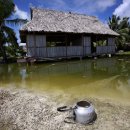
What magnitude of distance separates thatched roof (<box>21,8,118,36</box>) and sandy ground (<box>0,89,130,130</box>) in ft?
33.7

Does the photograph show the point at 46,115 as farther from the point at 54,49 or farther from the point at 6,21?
the point at 6,21

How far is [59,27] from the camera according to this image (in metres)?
17.3

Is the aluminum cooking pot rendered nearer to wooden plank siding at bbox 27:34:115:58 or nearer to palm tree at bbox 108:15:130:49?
wooden plank siding at bbox 27:34:115:58

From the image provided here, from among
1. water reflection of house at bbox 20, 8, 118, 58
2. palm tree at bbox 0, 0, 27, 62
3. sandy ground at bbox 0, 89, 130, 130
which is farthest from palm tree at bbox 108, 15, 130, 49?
sandy ground at bbox 0, 89, 130, 130

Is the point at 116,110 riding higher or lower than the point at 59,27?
lower

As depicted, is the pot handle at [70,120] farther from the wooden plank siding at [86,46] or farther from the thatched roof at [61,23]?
the wooden plank siding at [86,46]

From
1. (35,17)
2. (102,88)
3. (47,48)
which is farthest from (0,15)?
(102,88)

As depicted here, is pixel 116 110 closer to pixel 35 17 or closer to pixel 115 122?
pixel 115 122

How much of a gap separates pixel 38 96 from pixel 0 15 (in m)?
15.8

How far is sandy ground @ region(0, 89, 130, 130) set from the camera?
4277 millimetres

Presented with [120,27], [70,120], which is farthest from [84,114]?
[120,27]

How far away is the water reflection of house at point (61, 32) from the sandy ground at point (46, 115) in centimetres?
1028

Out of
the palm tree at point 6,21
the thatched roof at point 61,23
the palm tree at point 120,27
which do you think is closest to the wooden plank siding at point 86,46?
the thatched roof at point 61,23

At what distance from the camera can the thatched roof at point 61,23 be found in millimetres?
16281
